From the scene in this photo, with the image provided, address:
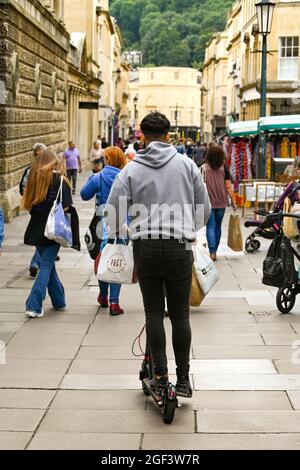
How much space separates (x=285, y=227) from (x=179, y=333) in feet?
22.2

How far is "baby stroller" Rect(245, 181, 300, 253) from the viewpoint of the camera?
395 inches

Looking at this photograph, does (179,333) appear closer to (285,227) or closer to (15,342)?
(15,342)

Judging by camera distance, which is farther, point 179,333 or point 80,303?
point 80,303

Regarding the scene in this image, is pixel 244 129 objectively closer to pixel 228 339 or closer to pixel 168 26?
pixel 228 339

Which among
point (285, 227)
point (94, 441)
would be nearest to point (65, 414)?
point (94, 441)

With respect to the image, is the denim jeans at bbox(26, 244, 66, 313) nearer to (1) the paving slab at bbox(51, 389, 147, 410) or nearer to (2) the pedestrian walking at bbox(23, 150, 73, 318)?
(2) the pedestrian walking at bbox(23, 150, 73, 318)

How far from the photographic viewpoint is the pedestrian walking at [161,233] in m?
5.66

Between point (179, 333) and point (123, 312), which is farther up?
point (179, 333)

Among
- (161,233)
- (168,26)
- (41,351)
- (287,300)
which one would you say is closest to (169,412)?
(161,233)

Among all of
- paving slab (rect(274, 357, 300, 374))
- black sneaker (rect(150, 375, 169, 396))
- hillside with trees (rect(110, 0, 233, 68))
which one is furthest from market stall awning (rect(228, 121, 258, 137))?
hillside with trees (rect(110, 0, 233, 68))

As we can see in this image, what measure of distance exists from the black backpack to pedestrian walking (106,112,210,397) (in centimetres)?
341

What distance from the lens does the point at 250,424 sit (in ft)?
17.9

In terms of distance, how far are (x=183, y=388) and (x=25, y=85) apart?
1666cm
